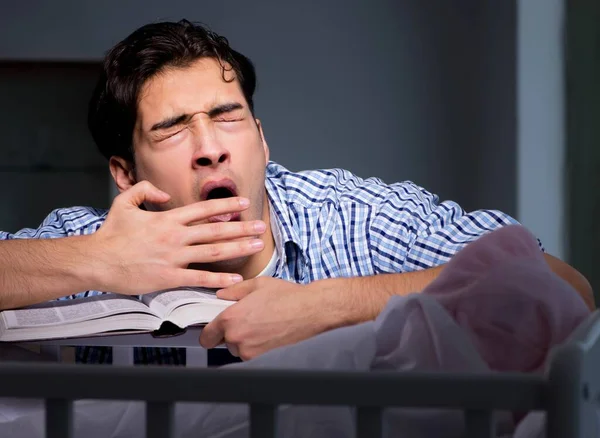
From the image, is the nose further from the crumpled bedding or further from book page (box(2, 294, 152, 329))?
the crumpled bedding

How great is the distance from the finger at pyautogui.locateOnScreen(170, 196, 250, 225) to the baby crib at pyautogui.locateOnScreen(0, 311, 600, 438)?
76 centimetres

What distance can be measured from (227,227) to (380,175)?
2.42 m

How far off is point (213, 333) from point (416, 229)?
653 millimetres

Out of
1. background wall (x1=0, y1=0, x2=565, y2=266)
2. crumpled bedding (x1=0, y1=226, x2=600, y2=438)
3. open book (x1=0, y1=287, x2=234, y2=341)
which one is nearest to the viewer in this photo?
crumpled bedding (x1=0, y1=226, x2=600, y2=438)

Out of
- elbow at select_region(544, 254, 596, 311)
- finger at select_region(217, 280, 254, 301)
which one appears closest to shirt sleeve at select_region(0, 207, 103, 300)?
finger at select_region(217, 280, 254, 301)

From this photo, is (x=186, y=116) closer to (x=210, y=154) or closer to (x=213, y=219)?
(x=210, y=154)

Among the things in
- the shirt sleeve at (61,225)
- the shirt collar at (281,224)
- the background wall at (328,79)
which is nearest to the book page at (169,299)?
the shirt collar at (281,224)

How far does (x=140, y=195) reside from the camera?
4.23ft

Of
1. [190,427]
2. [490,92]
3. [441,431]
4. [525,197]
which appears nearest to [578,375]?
[441,431]

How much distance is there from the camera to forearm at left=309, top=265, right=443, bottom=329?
0.96 metres

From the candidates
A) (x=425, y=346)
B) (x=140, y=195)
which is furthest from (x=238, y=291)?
(x=425, y=346)

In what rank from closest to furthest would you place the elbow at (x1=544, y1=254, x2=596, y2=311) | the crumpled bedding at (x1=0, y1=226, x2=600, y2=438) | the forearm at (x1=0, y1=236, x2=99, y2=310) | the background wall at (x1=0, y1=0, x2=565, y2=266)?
the crumpled bedding at (x1=0, y1=226, x2=600, y2=438), the elbow at (x1=544, y1=254, x2=596, y2=311), the forearm at (x1=0, y1=236, x2=99, y2=310), the background wall at (x1=0, y1=0, x2=565, y2=266)

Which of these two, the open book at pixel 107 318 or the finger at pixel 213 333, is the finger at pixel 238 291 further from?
the finger at pixel 213 333

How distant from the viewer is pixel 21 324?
918 mm
